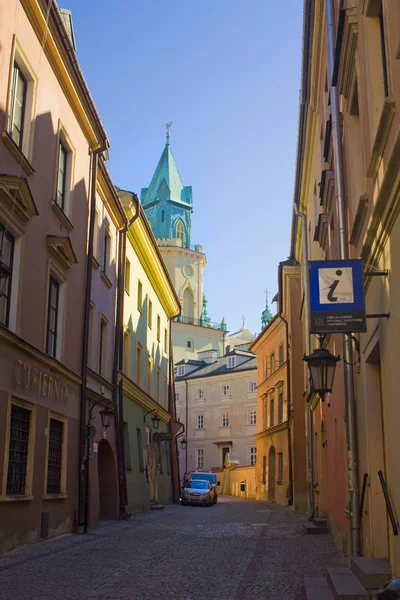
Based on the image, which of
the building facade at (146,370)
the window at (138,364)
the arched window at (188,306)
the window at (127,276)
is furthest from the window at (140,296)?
the arched window at (188,306)

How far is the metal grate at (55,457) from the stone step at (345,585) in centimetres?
823

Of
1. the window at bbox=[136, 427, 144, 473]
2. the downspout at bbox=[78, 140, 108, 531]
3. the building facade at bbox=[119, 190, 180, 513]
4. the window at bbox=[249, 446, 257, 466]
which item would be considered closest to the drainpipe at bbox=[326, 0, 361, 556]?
the downspout at bbox=[78, 140, 108, 531]

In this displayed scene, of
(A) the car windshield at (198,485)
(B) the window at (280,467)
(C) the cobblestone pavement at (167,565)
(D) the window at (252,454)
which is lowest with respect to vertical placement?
(C) the cobblestone pavement at (167,565)

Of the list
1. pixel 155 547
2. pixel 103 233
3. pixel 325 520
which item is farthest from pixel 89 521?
pixel 103 233

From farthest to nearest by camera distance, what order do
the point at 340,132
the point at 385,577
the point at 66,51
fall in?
the point at 66,51 < the point at 340,132 < the point at 385,577

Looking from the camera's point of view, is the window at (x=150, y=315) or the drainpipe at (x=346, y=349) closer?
the drainpipe at (x=346, y=349)

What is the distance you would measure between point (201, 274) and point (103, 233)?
56.9m

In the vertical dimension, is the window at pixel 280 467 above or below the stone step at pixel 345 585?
above

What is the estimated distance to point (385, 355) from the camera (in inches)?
317

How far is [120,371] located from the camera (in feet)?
80.4

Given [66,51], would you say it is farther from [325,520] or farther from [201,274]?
[201,274]

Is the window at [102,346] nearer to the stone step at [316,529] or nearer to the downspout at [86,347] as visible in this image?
the downspout at [86,347]

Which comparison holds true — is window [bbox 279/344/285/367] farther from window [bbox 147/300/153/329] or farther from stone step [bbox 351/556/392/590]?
stone step [bbox 351/556/392/590]

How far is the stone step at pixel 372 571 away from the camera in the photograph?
7.79 meters
